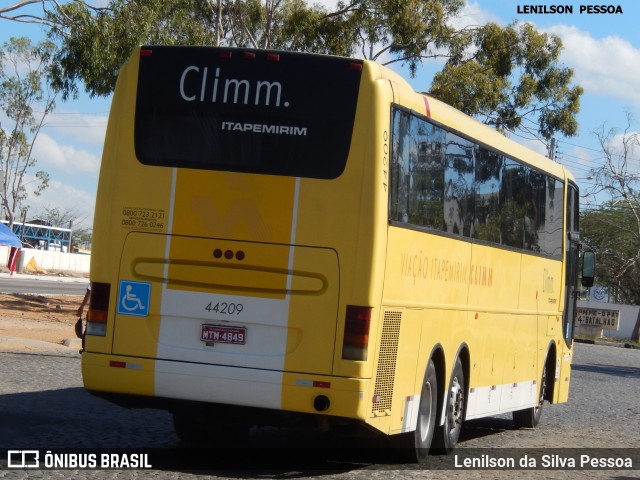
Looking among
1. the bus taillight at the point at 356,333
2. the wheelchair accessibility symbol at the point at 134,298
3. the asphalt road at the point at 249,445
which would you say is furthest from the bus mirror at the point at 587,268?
the wheelchair accessibility symbol at the point at 134,298

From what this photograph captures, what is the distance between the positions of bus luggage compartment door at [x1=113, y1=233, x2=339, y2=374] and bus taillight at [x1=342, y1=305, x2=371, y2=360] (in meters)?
0.11

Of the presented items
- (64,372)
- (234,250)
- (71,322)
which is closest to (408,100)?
(234,250)

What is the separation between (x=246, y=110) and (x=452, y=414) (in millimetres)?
3952

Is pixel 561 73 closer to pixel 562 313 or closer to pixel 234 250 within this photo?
pixel 562 313

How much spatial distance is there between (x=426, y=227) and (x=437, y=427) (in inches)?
81.1

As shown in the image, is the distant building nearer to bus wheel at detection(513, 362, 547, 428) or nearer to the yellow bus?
bus wheel at detection(513, 362, 547, 428)

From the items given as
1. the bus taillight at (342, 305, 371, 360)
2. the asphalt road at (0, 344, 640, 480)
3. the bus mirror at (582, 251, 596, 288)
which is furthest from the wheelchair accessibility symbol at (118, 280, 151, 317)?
the bus mirror at (582, 251, 596, 288)

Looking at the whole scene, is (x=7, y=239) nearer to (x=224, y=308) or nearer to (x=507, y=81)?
(x=507, y=81)

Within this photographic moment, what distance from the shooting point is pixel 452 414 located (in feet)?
38.3

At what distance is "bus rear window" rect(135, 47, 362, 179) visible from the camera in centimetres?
943

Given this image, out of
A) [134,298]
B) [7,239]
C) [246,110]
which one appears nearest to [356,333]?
[134,298]

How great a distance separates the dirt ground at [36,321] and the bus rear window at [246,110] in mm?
11179

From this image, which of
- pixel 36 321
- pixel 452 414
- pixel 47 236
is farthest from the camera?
pixel 47 236

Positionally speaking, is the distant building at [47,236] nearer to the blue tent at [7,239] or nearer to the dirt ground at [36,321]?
the blue tent at [7,239]
